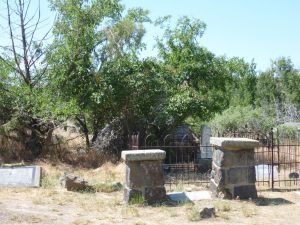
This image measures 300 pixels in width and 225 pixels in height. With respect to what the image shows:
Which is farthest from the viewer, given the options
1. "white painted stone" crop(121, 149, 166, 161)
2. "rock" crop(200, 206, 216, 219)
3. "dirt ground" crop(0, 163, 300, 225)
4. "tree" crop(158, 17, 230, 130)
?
"tree" crop(158, 17, 230, 130)

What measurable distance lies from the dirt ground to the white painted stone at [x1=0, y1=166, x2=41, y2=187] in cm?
43

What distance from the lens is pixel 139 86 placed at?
42.0 feet

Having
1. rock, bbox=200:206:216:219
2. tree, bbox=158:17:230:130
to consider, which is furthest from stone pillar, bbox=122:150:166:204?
tree, bbox=158:17:230:130

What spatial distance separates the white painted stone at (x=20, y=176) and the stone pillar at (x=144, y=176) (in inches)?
104

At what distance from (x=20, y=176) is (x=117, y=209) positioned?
11.7 ft

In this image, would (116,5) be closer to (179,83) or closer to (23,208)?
(179,83)

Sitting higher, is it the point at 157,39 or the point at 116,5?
the point at 116,5

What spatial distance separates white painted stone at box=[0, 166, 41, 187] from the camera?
9.02 m

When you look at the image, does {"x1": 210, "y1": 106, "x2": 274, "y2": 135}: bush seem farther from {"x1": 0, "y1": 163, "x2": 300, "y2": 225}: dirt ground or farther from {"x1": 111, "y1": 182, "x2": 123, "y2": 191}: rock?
{"x1": 0, "y1": 163, "x2": 300, "y2": 225}: dirt ground

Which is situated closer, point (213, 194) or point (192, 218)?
point (192, 218)

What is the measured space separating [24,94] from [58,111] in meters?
1.69

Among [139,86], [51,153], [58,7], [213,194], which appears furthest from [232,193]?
[58,7]

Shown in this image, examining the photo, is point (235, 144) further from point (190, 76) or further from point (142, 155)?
point (190, 76)

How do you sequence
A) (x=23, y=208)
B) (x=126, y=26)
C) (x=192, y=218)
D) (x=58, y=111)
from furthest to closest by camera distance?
1. (x=126, y=26)
2. (x=58, y=111)
3. (x=23, y=208)
4. (x=192, y=218)
